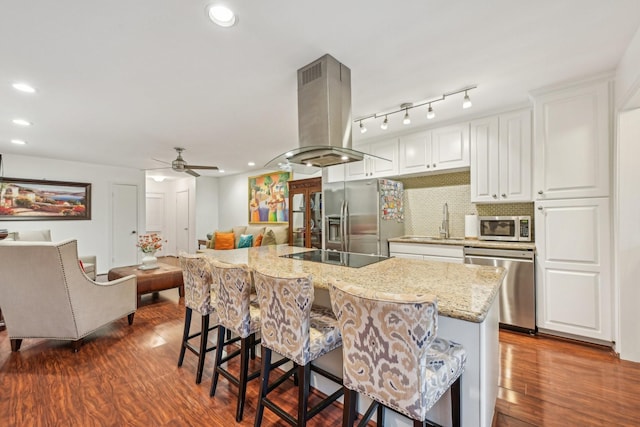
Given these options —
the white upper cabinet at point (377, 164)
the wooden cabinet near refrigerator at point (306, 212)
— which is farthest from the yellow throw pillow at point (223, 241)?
the white upper cabinet at point (377, 164)

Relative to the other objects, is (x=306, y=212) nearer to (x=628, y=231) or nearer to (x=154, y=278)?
(x=154, y=278)

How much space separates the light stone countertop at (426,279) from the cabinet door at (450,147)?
182 centimetres

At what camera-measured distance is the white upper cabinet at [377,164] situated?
3.89 meters

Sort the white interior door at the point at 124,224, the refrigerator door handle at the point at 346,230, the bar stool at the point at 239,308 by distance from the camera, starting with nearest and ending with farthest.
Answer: the bar stool at the point at 239,308 → the refrigerator door handle at the point at 346,230 → the white interior door at the point at 124,224

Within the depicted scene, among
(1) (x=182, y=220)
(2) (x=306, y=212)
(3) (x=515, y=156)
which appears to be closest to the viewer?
(3) (x=515, y=156)

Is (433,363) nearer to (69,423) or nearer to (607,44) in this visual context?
(69,423)

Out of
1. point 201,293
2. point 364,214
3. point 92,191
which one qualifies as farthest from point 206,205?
point 201,293

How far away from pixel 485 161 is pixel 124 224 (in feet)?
23.4

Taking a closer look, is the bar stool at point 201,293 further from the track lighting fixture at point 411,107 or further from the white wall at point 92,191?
the white wall at point 92,191

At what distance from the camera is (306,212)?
543 centimetres

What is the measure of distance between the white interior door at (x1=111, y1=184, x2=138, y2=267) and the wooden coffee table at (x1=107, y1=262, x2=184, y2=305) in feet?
8.49

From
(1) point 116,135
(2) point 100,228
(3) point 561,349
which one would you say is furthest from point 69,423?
(2) point 100,228

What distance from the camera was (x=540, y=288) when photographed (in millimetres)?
2723

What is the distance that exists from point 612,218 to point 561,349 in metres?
1.22
